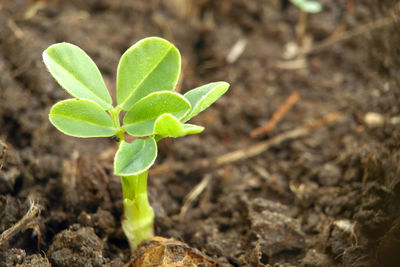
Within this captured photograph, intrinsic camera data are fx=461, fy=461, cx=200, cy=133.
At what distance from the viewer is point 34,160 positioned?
5.02 ft

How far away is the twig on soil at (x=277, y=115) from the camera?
2.01 meters

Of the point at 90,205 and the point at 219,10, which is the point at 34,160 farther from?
the point at 219,10

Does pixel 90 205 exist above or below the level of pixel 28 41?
below

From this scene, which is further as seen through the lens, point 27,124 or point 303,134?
point 303,134

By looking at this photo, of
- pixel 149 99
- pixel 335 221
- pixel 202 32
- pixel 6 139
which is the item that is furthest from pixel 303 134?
pixel 6 139

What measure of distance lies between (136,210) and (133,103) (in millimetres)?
288

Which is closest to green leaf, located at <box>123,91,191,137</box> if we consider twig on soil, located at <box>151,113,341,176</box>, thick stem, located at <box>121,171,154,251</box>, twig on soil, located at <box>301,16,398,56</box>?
thick stem, located at <box>121,171,154,251</box>

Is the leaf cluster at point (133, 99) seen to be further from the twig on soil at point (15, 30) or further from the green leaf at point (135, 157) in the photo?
the twig on soil at point (15, 30)

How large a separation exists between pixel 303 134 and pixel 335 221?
65cm

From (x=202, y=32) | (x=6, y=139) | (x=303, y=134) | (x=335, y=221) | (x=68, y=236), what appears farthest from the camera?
(x=202, y=32)

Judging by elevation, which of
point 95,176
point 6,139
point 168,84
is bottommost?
point 6,139

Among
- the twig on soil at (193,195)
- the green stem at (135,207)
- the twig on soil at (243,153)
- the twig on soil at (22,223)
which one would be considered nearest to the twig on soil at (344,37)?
the twig on soil at (243,153)

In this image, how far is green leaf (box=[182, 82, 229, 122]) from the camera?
1.04 metres

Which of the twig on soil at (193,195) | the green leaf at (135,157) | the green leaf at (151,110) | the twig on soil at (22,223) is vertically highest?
the green leaf at (151,110)
